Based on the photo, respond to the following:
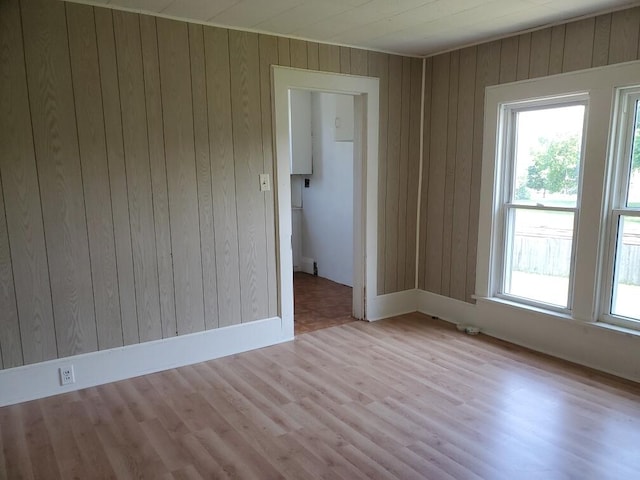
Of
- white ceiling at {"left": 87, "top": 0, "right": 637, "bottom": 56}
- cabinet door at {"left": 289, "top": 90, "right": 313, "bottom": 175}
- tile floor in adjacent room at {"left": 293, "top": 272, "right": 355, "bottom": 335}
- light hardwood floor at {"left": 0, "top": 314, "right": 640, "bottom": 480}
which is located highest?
white ceiling at {"left": 87, "top": 0, "right": 637, "bottom": 56}

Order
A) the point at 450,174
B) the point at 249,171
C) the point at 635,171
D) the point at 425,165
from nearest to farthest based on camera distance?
the point at 635,171 → the point at 249,171 → the point at 450,174 → the point at 425,165

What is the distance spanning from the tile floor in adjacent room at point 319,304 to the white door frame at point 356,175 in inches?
9.7

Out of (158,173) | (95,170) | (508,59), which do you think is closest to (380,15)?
(508,59)

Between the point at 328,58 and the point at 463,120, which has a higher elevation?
the point at 328,58

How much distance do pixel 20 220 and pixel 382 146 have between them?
285 cm

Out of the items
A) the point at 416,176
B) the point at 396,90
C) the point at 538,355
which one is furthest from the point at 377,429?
the point at 396,90

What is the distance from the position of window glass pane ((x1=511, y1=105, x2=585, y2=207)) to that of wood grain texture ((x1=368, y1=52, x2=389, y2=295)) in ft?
3.63

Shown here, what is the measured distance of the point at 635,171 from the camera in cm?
308

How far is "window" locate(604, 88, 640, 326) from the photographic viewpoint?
10.1 ft

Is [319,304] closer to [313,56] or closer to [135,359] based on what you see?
[135,359]

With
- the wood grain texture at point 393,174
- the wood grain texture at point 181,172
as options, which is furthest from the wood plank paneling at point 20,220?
the wood grain texture at point 393,174

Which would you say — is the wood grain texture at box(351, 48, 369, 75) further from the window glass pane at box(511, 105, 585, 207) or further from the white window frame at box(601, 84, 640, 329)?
the white window frame at box(601, 84, 640, 329)

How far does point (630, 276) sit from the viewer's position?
10.3ft

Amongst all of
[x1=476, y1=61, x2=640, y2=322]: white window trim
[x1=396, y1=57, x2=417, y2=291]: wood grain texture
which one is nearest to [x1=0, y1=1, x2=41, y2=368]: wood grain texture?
[x1=396, y1=57, x2=417, y2=291]: wood grain texture
